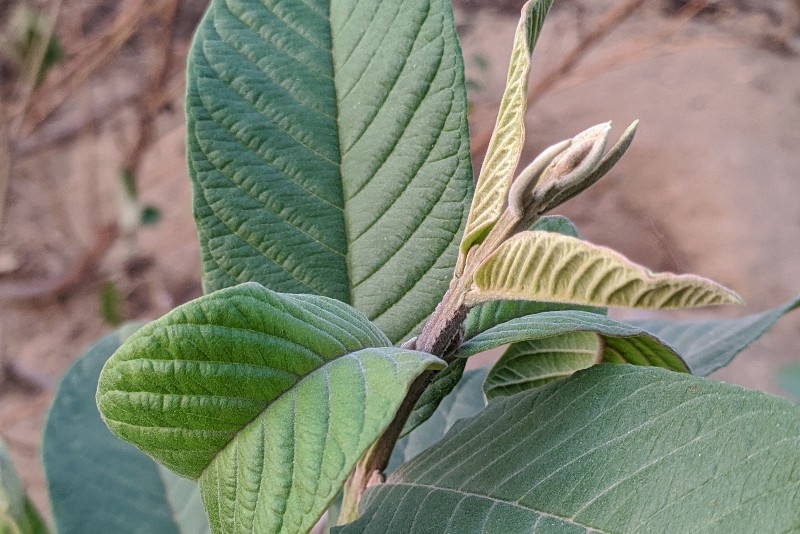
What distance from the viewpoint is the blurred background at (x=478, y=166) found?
2867 mm

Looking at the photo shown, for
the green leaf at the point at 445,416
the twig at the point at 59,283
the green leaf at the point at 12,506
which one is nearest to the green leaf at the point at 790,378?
the green leaf at the point at 445,416

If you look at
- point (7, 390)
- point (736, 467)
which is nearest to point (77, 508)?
point (736, 467)

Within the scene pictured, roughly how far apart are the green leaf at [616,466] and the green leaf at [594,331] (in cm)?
4

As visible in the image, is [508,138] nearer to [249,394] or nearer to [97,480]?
[249,394]

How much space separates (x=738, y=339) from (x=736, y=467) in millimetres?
A: 363

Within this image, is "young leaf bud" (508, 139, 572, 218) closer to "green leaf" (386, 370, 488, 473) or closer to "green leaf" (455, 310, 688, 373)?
"green leaf" (455, 310, 688, 373)

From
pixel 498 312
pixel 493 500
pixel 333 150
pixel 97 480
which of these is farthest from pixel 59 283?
pixel 493 500

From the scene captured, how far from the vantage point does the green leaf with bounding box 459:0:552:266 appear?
1.33 ft

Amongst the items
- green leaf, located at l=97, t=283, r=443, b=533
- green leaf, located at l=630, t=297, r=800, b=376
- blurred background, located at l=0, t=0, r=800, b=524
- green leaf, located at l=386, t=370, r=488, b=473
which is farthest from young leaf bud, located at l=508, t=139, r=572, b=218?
blurred background, located at l=0, t=0, r=800, b=524

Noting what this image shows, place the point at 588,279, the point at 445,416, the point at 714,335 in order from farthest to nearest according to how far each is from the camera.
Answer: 1. the point at 445,416
2. the point at 714,335
3. the point at 588,279

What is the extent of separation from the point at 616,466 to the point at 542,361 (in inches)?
7.9

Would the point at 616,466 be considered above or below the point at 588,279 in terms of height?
below

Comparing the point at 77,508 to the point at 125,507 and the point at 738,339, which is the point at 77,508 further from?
the point at 738,339

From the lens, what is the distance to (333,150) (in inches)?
25.7
